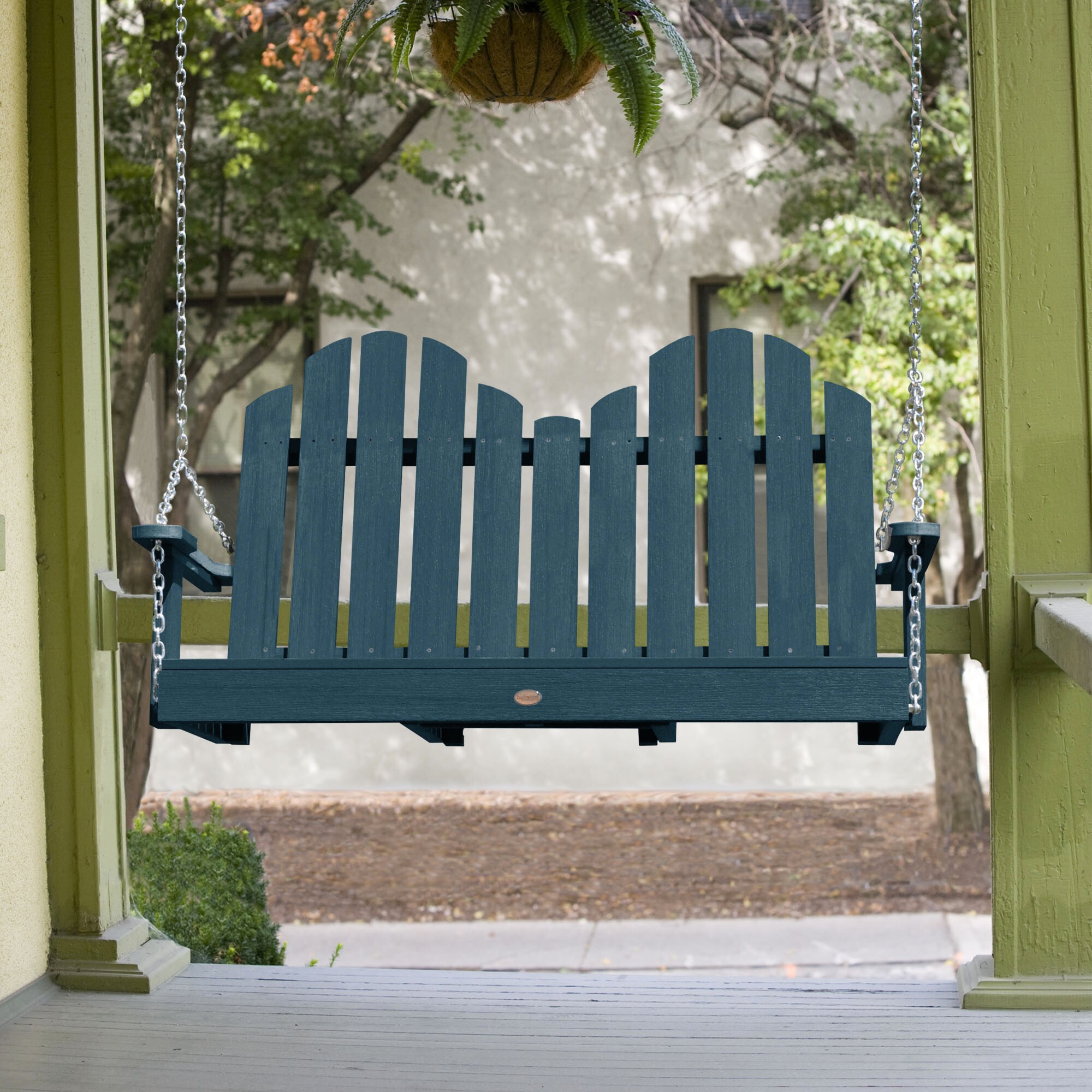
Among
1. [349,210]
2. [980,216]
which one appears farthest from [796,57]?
[980,216]

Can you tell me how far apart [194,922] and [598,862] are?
11.2ft

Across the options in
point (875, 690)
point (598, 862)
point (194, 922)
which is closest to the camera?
point (875, 690)

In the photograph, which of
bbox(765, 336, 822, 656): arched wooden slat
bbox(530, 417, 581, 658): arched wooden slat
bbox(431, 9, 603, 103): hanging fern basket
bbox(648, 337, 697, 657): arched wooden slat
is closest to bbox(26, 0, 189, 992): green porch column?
bbox(431, 9, 603, 103): hanging fern basket

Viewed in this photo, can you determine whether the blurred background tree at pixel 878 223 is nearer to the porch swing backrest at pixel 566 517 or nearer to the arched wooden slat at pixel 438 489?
the porch swing backrest at pixel 566 517

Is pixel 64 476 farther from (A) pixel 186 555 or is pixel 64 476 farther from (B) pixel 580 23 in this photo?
(B) pixel 580 23

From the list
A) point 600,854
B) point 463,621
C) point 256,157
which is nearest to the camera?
point 463,621

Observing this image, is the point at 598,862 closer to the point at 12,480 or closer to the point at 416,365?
the point at 416,365

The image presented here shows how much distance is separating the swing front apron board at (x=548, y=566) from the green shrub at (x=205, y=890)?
53.5 inches

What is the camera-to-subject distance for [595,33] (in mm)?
2619

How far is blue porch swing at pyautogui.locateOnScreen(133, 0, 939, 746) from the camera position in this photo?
7.70ft

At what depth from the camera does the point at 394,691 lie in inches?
93.4

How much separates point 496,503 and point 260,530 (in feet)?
1.55

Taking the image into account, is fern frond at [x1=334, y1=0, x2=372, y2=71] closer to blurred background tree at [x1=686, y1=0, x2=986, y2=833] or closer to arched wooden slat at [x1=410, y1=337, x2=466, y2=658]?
arched wooden slat at [x1=410, y1=337, x2=466, y2=658]

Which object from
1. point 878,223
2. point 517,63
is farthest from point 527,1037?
point 878,223
